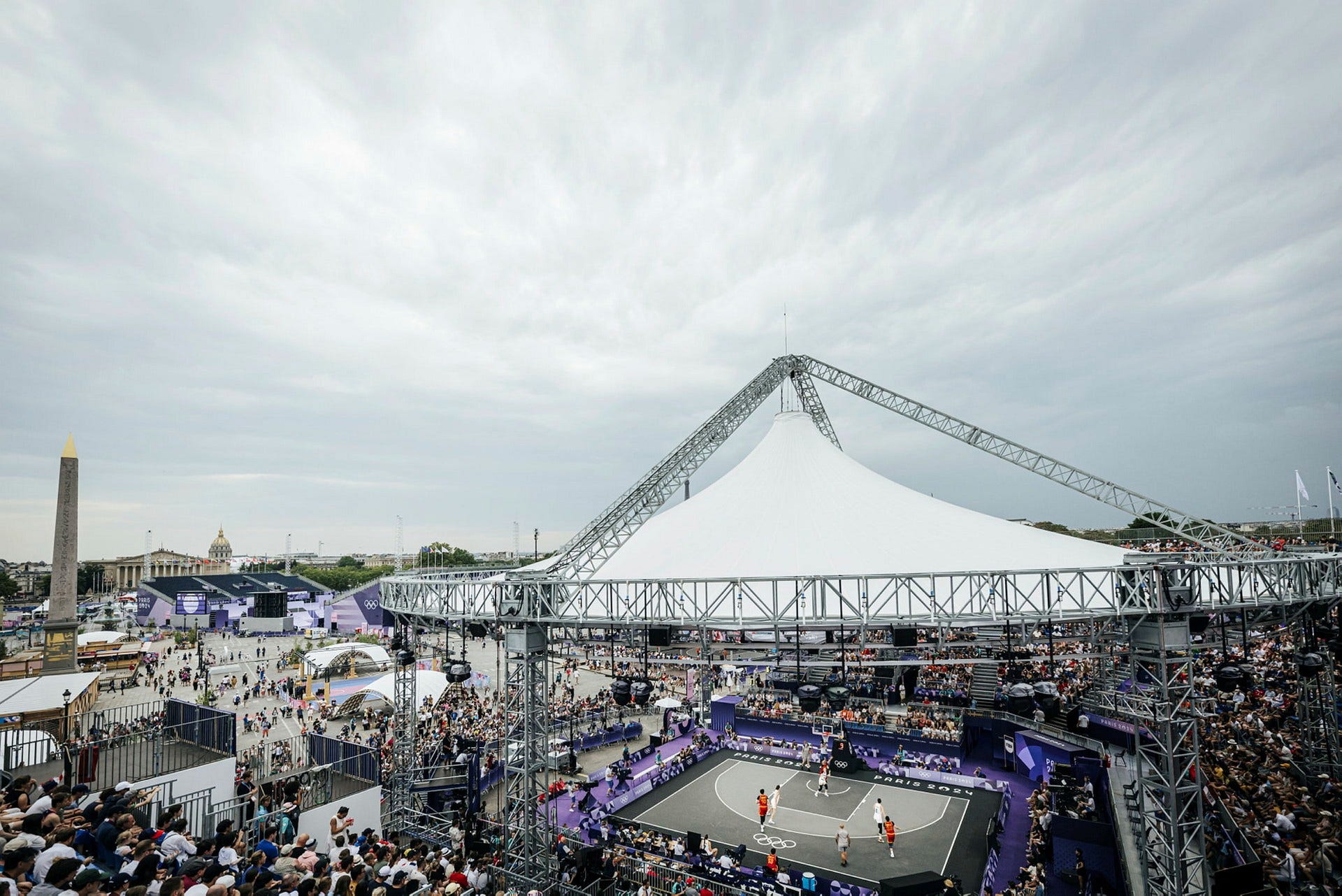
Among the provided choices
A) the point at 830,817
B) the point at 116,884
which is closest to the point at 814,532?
the point at 830,817

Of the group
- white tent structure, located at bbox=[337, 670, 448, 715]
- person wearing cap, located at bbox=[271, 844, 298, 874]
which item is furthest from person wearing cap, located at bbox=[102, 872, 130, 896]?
white tent structure, located at bbox=[337, 670, 448, 715]

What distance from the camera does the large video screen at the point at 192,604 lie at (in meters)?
63.9

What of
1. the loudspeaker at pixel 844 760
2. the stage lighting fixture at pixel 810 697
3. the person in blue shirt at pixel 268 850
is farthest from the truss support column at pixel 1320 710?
the person in blue shirt at pixel 268 850

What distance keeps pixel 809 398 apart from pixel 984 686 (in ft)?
64.4

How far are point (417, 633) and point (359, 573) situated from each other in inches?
4203

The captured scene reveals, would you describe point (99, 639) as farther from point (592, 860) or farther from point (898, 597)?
point (898, 597)

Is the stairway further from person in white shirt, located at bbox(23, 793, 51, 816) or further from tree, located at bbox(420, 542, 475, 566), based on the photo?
tree, located at bbox(420, 542, 475, 566)

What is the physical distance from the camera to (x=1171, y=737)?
11.7 m

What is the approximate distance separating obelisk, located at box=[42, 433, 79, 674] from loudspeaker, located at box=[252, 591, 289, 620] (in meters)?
29.2

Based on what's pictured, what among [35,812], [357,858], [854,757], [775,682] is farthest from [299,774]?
[775,682]

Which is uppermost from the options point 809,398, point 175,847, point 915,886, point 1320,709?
point 809,398

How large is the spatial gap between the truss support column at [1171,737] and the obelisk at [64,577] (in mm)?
43601

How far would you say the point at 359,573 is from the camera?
112m

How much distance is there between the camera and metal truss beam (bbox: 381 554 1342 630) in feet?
40.9
